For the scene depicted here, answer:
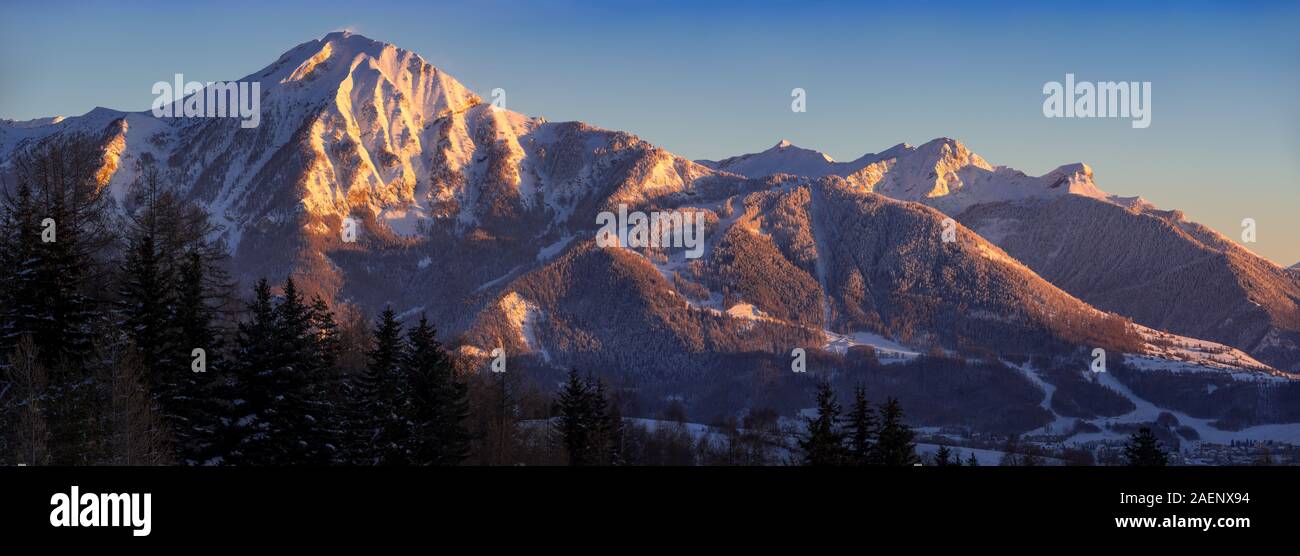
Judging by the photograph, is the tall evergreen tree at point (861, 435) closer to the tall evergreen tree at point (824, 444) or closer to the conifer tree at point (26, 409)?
the tall evergreen tree at point (824, 444)

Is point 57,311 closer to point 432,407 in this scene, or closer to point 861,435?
point 432,407

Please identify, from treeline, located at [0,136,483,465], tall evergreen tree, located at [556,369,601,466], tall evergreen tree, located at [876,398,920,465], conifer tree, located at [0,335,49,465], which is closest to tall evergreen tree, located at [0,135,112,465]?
treeline, located at [0,136,483,465]

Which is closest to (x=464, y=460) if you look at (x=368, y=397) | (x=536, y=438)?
(x=368, y=397)

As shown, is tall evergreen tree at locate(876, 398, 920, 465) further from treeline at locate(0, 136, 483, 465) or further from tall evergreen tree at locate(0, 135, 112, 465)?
tall evergreen tree at locate(0, 135, 112, 465)

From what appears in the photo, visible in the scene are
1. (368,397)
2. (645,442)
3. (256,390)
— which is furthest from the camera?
(645,442)

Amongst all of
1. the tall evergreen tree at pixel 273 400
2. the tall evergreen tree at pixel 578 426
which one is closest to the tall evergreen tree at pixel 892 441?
the tall evergreen tree at pixel 578 426

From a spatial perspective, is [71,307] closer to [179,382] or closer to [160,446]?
[179,382]

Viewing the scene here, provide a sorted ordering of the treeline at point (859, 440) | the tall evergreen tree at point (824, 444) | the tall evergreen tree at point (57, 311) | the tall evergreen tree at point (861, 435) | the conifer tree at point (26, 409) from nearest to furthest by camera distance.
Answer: the conifer tree at point (26, 409) → the tall evergreen tree at point (57, 311) → the tall evergreen tree at point (824, 444) → the treeline at point (859, 440) → the tall evergreen tree at point (861, 435)
